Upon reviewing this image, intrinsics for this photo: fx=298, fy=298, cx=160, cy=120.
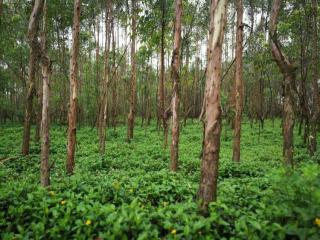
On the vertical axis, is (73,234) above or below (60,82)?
below

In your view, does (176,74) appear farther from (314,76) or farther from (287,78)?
(314,76)

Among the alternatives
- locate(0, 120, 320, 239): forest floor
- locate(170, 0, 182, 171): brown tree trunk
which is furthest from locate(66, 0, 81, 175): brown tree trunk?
locate(170, 0, 182, 171): brown tree trunk

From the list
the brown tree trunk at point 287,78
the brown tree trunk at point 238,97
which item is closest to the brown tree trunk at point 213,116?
the brown tree trunk at point 287,78

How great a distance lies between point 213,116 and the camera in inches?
169

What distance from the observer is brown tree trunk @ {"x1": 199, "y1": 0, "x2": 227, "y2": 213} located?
4.29 metres

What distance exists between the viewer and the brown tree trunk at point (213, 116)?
4.29 metres

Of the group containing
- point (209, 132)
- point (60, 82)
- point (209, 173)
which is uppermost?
point (60, 82)

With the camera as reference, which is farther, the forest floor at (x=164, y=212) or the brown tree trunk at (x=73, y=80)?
the brown tree trunk at (x=73, y=80)

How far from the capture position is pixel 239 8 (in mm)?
10797

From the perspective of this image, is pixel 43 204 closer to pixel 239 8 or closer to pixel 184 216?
pixel 184 216

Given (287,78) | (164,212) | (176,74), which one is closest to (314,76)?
(287,78)

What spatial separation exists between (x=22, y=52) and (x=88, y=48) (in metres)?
7.37

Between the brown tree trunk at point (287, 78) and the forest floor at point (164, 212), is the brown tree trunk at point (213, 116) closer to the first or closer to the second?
the forest floor at point (164, 212)

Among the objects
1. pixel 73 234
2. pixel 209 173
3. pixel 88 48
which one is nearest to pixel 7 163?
pixel 73 234
